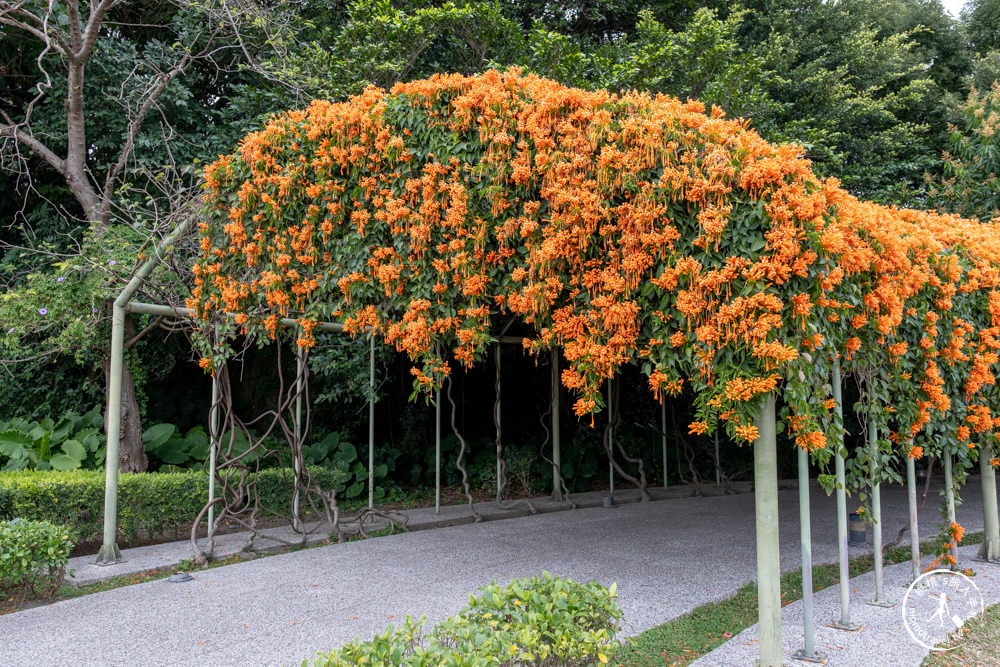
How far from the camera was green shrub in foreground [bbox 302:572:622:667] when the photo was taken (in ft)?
6.79

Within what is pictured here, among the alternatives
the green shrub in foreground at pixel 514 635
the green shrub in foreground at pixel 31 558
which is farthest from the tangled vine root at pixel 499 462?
the green shrub in foreground at pixel 514 635

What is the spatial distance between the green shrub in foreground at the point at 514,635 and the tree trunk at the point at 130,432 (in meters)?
5.88

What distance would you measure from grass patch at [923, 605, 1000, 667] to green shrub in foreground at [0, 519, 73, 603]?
4820mm

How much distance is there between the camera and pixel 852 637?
359cm

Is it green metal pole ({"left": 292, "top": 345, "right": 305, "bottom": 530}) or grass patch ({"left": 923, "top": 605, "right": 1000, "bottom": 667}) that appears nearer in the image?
grass patch ({"left": 923, "top": 605, "right": 1000, "bottom": 667})

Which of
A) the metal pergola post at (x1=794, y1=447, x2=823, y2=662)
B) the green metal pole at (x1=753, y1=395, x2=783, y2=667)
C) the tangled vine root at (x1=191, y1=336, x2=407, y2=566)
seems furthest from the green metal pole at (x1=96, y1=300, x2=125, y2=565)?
the metal pergola post at (x1=794, y1=447, x2=823, y2=662)

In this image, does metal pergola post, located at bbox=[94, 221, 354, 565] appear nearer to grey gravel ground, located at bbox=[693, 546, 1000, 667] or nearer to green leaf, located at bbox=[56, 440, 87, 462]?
green leaf, located at bbox=[56, 440, 87, 462]

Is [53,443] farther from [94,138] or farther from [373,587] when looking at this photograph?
[373,587]

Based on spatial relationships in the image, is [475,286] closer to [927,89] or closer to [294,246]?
[294,246]

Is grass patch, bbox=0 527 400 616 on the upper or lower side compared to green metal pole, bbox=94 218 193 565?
lower

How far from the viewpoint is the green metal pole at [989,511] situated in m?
5.23

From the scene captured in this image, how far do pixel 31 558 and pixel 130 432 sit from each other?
10.7ft

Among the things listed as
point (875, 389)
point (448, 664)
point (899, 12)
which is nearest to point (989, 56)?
point (899, 12)

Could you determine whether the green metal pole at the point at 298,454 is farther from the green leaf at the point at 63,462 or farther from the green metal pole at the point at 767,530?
the green metal pole at the point at 767,530
